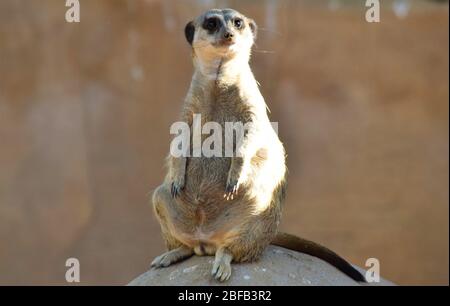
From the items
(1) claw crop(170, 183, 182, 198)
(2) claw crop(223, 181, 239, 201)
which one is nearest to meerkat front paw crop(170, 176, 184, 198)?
(1) claw crop(170, 183, 182, 198)

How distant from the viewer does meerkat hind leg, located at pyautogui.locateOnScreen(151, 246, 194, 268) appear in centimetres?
454

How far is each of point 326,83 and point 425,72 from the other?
1.14 meters

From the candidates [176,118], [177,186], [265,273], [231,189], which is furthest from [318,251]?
[176,118]

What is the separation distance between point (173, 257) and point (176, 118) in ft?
16.0

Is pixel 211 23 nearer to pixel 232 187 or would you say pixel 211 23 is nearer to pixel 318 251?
Result: pixel 232 187

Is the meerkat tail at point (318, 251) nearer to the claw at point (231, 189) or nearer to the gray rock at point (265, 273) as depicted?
the gray rock at point (265, 273)

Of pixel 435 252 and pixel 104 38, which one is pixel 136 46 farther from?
pixel 435 252

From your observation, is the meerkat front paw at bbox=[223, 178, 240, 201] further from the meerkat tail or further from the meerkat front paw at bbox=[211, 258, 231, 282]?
the meerkat tail

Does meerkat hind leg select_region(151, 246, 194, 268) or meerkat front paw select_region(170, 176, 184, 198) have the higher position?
meerkat front paw select_region(170, 176, 184, 198)

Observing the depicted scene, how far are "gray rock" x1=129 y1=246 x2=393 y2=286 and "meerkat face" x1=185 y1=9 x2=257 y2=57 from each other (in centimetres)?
114

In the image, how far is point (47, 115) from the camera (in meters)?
9.25

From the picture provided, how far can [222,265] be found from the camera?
13.9 ft

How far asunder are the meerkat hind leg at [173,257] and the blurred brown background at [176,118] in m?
4.81

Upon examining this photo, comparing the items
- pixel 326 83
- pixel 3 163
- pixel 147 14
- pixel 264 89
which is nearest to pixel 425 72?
pixel 326 83
